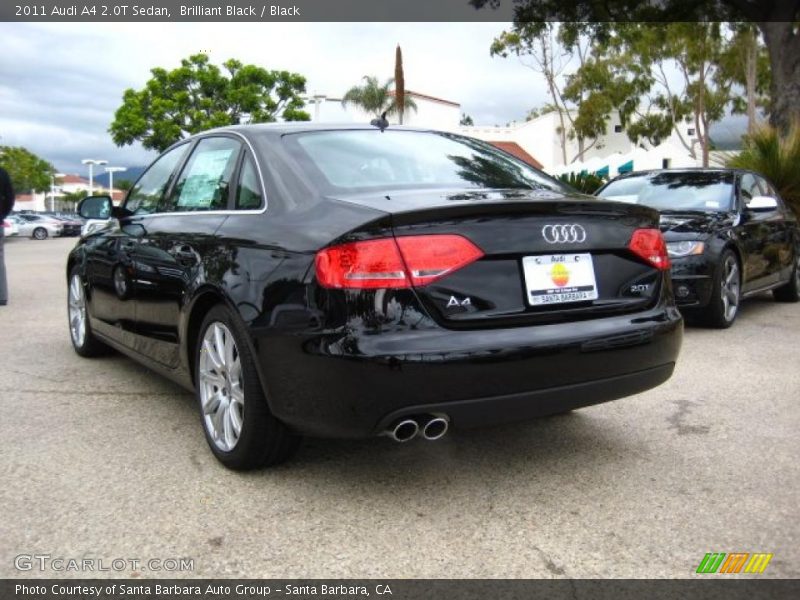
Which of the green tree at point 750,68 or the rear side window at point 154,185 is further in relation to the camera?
the green tree at point 750,68

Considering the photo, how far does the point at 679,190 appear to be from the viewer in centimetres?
784

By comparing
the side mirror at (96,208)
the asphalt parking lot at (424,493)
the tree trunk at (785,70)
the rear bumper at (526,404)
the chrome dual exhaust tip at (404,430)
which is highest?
the tree trunk at (785,70)

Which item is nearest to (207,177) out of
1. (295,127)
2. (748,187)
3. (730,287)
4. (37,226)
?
(295,127)

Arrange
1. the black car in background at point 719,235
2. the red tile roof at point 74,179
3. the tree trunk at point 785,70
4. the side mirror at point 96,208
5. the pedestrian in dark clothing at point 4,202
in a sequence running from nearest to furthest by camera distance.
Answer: the side mirror at point 96,208 → the black car in background at point 719,235 → the pedestrian in dark clothing at point 4,202 → the tree trunk at point 785,70 → the red tile roof at point 74,179

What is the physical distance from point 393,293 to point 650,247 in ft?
4.12

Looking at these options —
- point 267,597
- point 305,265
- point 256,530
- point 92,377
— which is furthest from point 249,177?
point 92,377

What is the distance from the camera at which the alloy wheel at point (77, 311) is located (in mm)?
5496

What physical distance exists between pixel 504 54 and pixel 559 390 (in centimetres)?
4064

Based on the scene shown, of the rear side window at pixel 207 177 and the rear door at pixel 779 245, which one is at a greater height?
the rear side window at pixel 207 177

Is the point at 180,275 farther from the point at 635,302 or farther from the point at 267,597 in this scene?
the point at 635,302

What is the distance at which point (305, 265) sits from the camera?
2748 millimetres

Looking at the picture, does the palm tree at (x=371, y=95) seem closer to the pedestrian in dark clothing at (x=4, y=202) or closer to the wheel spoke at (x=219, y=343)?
the pedestrian in dark clothing at (x=4, y=202)

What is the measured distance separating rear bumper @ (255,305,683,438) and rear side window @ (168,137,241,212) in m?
1.09

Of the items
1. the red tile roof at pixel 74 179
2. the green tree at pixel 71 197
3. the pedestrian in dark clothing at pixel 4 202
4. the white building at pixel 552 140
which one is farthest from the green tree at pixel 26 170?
the red tile roof at pixel 74 179
